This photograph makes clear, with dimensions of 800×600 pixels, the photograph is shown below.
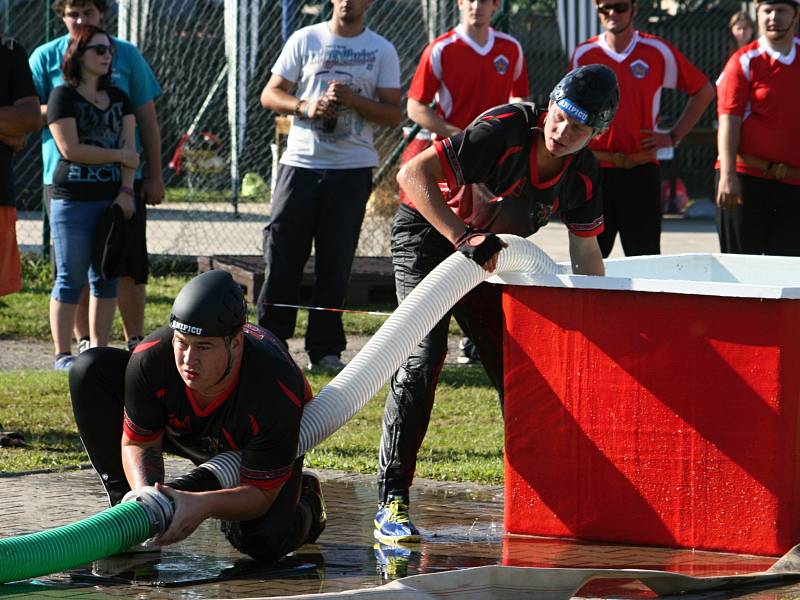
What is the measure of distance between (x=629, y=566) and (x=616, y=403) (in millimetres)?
618

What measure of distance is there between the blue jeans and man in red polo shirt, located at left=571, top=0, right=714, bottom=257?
9.94 feet

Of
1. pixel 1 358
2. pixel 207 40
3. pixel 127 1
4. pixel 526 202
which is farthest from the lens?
pixel 207 40

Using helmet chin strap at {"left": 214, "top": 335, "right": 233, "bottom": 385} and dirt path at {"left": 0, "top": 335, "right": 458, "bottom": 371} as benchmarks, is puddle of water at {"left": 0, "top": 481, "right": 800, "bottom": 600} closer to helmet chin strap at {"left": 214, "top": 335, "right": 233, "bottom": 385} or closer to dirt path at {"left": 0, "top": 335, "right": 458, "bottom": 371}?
helmet chin strap at {"left": 214, "top": 335, "right": 233, "bottom": 385}

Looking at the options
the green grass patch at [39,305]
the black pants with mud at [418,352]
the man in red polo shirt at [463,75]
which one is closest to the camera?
the black pants with mud at [418,352]

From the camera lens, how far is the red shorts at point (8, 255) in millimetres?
6914

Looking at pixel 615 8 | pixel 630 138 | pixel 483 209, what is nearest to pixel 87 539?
pixel 483 209

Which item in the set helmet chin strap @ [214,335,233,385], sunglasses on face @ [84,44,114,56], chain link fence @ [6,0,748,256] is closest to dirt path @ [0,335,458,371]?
sunglasses on face @ [84,44,114,56]

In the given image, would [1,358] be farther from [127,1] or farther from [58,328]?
[127,1]

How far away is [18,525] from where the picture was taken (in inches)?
205

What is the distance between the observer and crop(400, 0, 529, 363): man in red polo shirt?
8.88 metres

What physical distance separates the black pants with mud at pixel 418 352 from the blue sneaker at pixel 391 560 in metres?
0.30

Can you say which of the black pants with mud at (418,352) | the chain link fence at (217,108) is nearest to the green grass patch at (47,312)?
the chain link fence at (217,108)

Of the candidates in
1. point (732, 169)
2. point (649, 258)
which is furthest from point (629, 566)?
point (732, 169)

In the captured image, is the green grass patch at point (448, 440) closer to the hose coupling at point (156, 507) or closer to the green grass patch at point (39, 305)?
the hose coupling at point (156, 507)
